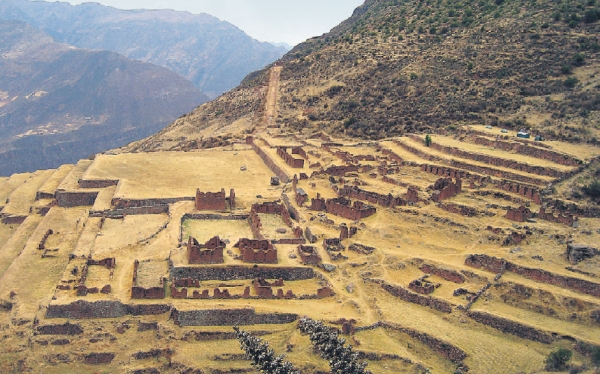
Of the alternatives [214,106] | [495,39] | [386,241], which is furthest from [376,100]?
[386,241]

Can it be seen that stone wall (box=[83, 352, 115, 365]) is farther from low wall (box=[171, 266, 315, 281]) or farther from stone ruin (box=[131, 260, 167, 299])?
low wall (box=[171, 266, 315, 281])

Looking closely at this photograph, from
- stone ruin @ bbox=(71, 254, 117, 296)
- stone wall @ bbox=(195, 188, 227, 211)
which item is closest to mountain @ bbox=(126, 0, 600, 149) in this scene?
stone wall @ bbox=(195, 188, 227, 211)

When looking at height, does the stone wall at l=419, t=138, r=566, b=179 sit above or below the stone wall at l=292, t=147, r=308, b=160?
above

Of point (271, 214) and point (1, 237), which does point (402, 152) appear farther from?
point (1, 237)

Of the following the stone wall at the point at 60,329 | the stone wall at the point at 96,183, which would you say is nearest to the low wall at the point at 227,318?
the stone wall at the point at 60,329

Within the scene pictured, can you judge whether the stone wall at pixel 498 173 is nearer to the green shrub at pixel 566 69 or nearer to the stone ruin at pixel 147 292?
the green shrub at pixel 566 69

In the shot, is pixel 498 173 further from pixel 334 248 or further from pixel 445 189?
pixel 334 248
